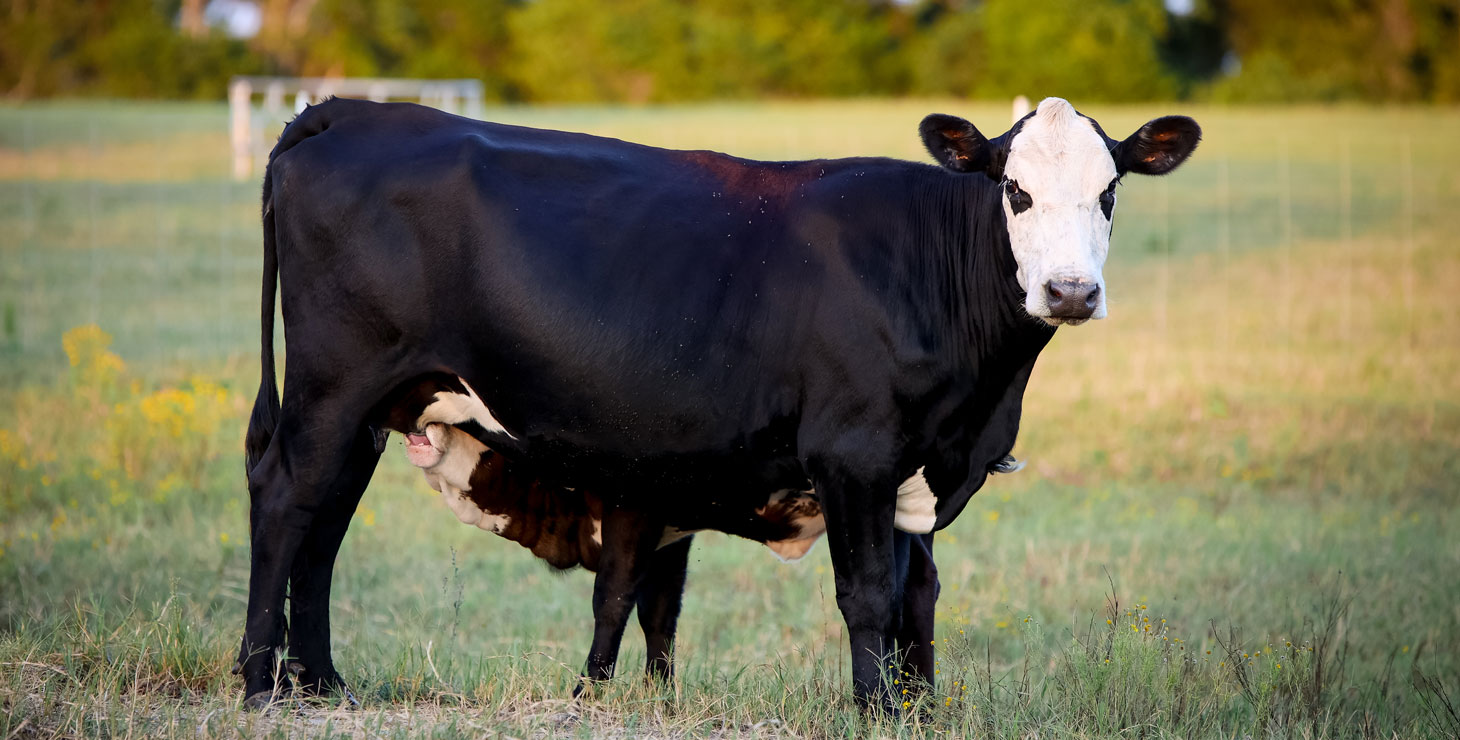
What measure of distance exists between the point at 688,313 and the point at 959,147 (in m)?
1.10

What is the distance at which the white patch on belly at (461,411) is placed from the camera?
5220 mm

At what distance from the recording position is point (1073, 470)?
10602mm

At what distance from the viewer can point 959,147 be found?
5113mm

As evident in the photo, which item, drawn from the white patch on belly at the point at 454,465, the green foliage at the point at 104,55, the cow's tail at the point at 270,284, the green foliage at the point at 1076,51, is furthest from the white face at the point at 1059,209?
the green foliage at the point at 104,55

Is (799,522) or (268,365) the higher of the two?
(268,365)

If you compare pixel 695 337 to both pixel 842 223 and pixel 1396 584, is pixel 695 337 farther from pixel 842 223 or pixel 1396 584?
pixel 1396 584

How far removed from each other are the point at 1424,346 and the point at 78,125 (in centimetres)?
3183

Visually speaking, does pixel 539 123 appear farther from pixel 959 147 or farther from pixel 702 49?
pixel 959 147

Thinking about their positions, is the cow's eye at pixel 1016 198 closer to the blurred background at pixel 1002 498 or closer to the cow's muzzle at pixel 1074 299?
the cow's muzzle at pixel 1074 299

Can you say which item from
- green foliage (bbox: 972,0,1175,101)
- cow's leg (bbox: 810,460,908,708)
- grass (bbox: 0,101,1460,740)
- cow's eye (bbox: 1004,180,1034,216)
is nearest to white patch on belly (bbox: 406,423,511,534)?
grass (bbox: 0,101,1460,740)

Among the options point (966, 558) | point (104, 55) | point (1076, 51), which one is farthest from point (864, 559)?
point (104, 55)

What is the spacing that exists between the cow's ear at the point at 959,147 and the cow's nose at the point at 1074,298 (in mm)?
688

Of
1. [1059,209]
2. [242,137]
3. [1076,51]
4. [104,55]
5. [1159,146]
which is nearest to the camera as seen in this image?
[1059,209]

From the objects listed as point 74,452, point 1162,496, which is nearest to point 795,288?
point 1162,496
